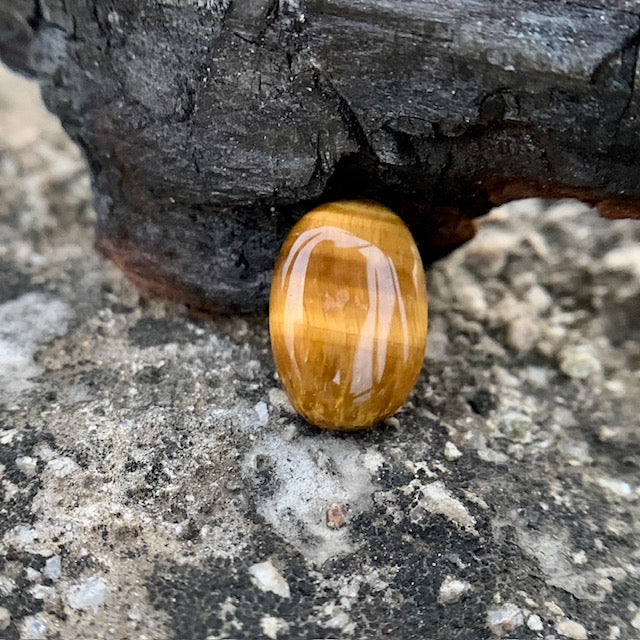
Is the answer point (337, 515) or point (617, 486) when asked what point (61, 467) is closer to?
point (337, 515)

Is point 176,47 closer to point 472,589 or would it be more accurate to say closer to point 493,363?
point 493,363

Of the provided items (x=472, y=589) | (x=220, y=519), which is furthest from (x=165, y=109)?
(x=472, y=589)

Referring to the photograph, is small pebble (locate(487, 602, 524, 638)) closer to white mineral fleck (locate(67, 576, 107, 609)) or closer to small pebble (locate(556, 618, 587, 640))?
small pebble (locate(556, 618, 587, 640))

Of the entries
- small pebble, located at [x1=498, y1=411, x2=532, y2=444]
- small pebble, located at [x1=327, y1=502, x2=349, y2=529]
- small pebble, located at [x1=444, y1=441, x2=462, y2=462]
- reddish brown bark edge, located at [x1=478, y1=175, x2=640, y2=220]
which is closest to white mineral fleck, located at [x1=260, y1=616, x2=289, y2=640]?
small pebble, located at [x1=327, y1=502, x2=349, y2=529]

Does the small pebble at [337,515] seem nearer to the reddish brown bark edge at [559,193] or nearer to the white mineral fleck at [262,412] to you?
the white mineral fleck at [262,412]

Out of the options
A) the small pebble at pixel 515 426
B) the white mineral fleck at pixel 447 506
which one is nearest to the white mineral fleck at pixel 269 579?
the white mineral fleck at pixel 447 506
